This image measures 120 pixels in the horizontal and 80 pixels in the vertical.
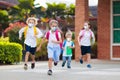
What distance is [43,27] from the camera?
3725 cm

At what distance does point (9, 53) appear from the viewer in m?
20.8

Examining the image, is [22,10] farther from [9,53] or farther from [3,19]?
[9,53]

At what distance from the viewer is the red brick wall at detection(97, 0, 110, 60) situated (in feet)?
72.8

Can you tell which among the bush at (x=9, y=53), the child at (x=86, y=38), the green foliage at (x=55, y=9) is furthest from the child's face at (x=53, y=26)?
the green foliage at (x=55, y=9)

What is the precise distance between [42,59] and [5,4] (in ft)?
50.0

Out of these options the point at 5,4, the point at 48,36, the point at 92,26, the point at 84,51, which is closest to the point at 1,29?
the point at 5,4

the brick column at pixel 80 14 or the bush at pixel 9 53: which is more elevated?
the brick column at pixel 80 14

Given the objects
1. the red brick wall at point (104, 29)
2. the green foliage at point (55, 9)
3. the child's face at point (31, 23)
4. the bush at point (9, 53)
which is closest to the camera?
the child's face at point (31, 23)

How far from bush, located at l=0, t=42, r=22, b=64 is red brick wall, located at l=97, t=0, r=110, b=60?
13.6ft

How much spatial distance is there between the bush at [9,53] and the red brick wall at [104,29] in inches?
163

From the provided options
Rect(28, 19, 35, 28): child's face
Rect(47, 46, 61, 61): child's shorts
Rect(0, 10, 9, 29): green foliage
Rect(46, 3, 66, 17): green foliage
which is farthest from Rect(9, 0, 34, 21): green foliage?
Rect(47, 46, 61, 61): child's shorts

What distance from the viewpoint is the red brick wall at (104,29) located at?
72.8 ft

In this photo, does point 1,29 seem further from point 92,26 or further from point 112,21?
point 112,21

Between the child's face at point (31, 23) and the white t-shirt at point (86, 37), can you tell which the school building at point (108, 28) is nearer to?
the white t-shirt at point (86, 37)
